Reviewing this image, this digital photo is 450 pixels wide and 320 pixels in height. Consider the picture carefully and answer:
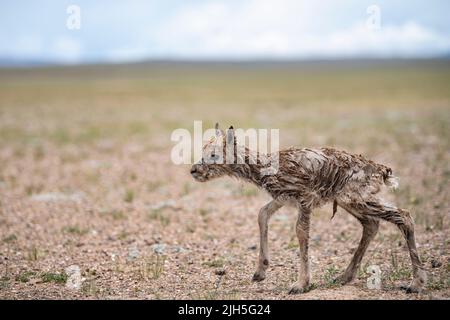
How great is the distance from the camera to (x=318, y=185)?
9156 mm

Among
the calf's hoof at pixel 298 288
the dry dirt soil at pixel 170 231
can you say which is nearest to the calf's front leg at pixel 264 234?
the dry dirt soil at pixel 170 231

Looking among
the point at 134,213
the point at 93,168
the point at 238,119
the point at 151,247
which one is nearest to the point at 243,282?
the point at 151,247

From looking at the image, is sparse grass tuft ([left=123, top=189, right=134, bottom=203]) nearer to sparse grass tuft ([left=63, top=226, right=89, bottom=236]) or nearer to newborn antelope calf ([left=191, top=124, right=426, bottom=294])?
sparse grass tuft ([left=63, top=226, right=89, bottom=236])

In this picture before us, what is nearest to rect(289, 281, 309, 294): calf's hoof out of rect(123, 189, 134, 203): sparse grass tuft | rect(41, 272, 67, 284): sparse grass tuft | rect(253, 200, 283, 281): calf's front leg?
rect(253, 200, 283, 281): calf's front leg

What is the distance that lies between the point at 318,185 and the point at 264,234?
119cm

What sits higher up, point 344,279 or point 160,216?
point 160,216

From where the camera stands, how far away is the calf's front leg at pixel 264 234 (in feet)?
31.3

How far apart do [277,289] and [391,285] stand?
173 centimetres

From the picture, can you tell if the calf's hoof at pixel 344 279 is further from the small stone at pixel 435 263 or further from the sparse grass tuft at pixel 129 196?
the sparse grass tuft at pixel 129 196

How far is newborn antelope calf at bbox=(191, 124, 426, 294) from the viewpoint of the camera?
29.6ft

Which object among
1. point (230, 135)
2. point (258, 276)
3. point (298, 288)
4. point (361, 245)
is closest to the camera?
point (298, 288)

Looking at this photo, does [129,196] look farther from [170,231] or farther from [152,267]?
[152,267]

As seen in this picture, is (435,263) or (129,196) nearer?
(435,263)

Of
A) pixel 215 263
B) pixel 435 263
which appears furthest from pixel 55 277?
pixel 435 263
